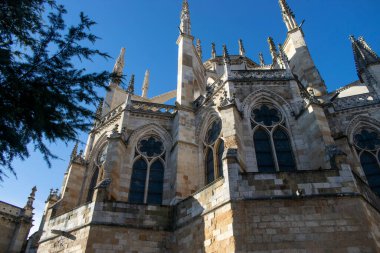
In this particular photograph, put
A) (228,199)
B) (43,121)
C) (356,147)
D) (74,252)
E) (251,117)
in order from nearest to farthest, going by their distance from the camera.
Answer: (43,121)
(228,199)
(74,252)
(251,117)
(356,147)

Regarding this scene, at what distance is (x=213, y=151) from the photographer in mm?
12719

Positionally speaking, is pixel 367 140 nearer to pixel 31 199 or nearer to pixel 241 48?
pixel 241 48

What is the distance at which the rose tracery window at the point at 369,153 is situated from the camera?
12836mm

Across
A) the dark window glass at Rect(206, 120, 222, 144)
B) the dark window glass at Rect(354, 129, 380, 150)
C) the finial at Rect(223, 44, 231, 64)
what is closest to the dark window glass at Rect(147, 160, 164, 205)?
the dark window glass at Rect(206, 120, 222, 144)

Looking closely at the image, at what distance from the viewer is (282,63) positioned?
1437cm

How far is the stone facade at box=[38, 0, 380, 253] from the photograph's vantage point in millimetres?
8352

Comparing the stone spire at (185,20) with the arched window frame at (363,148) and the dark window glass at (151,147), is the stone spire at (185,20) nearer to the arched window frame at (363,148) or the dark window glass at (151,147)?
the dark window glass at (151,147)

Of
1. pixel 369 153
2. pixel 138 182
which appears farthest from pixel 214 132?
pixel 369 153

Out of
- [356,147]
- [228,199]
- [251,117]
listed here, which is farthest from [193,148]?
[356,147]

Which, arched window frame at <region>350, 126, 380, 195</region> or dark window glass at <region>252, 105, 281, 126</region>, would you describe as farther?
arched window frame at <region>350, 126, 380, 195</region>

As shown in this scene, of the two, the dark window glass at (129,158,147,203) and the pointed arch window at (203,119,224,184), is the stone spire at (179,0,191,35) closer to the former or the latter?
the pointed arch window at (203,119,224,184)

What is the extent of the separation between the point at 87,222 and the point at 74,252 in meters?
0.93

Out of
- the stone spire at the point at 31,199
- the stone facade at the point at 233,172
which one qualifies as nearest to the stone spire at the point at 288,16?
the stone facade at the point at 233,172

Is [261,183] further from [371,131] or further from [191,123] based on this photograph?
[371,131]
